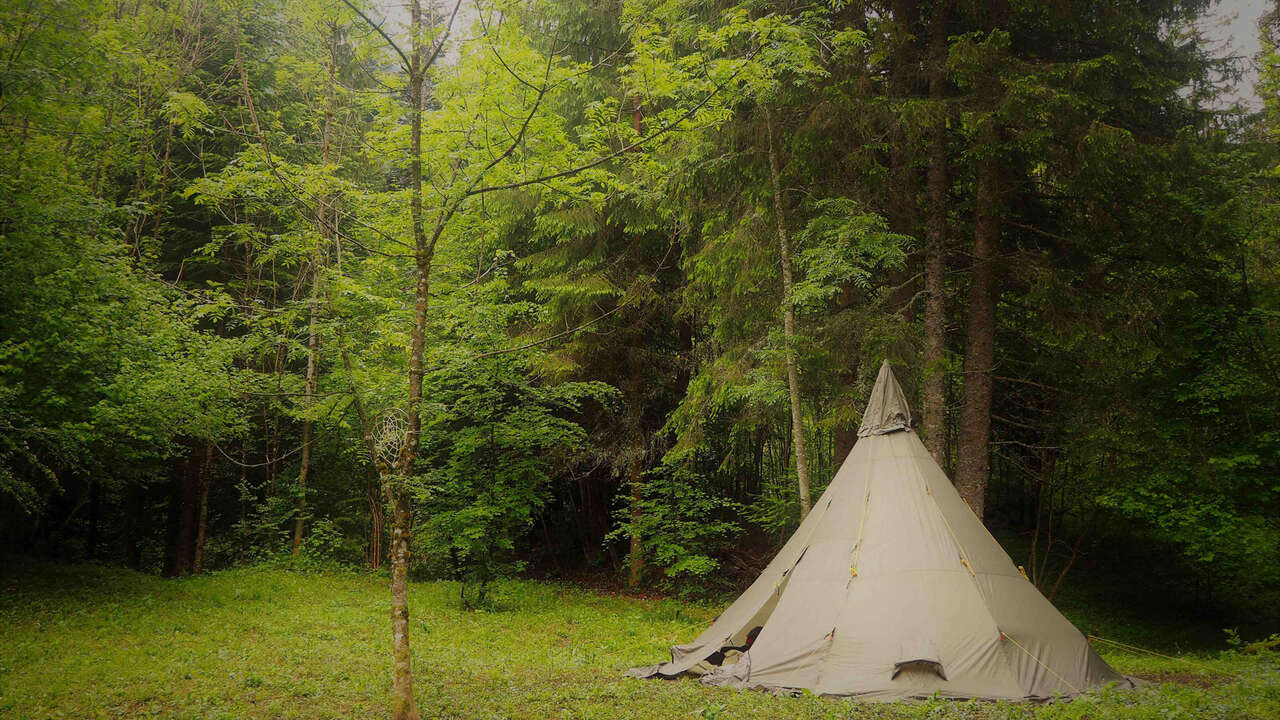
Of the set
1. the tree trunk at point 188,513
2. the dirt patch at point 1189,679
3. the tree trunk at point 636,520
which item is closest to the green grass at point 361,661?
the dirt patch at point 1189,679

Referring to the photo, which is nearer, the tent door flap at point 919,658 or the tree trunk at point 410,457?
the tree trunk at point 410,457

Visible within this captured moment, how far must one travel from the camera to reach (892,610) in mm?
6621

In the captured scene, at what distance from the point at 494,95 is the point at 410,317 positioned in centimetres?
555

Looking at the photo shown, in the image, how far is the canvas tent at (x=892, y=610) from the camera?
6230 millimetres

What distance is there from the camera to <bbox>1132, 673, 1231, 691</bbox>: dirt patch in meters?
7.00

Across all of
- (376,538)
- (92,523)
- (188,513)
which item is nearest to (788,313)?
(376,538)

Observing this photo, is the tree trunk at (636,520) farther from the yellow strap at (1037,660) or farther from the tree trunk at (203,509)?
the tree trunk at (203,509)

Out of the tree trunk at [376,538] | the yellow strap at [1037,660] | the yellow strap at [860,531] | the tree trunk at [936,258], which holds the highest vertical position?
the tree trunk at [936,258]

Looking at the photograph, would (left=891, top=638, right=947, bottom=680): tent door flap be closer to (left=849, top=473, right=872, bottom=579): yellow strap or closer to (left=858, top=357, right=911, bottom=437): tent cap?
(left=849, top=473, right=872, bottom=579): yellow strap

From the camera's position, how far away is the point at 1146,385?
37.6 ft

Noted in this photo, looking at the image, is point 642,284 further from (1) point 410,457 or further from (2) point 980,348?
(1) point 410,457

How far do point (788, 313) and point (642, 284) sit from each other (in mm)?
3928

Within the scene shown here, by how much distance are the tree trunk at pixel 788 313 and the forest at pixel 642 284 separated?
0.29 feet

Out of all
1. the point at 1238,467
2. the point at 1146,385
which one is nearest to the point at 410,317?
the point at 1146,385
